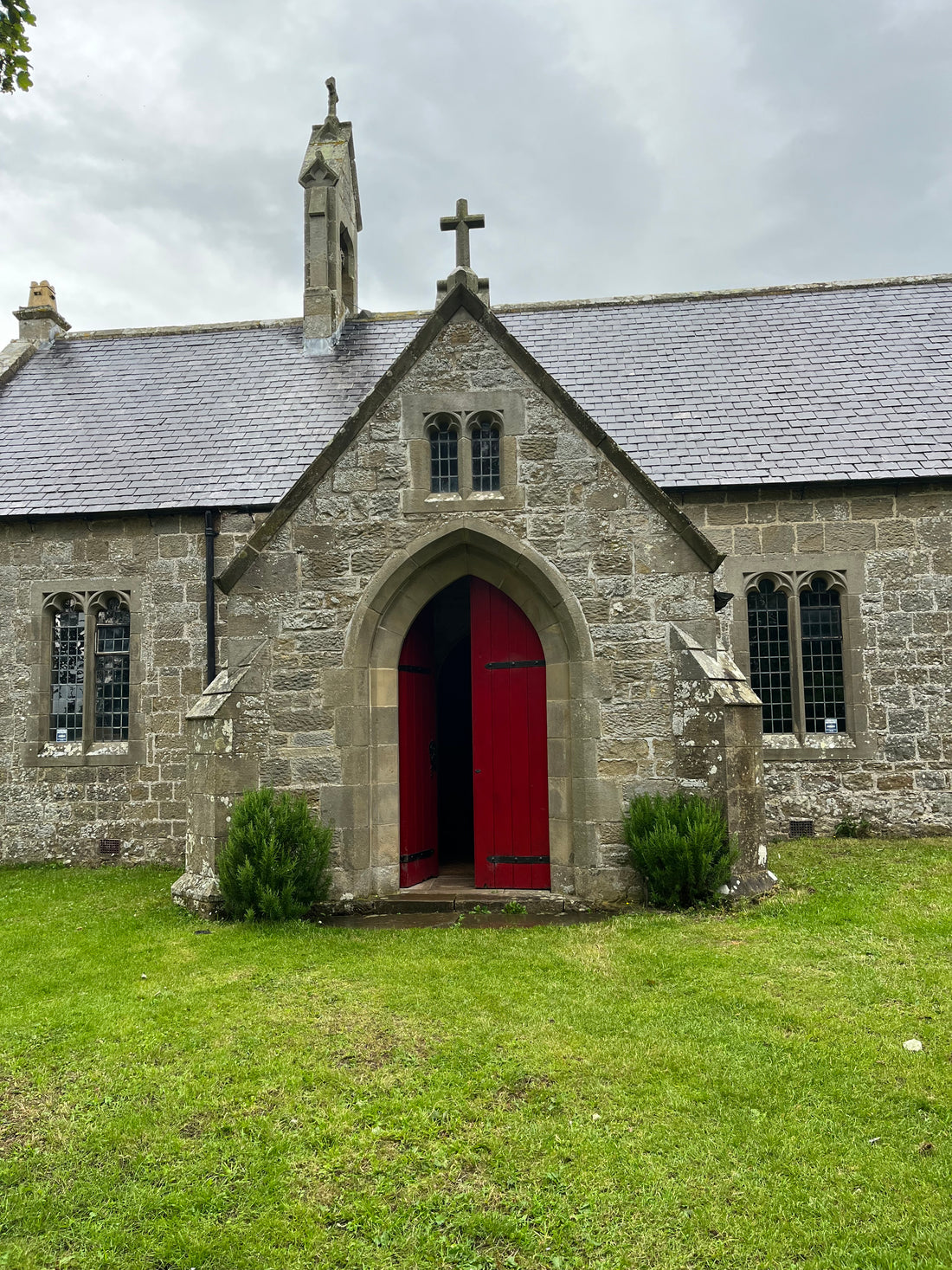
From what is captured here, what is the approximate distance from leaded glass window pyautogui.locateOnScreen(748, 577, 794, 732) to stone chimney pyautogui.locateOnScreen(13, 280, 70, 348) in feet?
46.3

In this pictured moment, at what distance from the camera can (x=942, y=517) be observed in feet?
39.0

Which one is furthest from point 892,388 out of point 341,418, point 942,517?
point 341,418

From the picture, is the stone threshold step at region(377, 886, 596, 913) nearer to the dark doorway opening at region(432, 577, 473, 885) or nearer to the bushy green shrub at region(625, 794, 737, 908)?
the bushy green shrub at region(625, 794, 737, 908)

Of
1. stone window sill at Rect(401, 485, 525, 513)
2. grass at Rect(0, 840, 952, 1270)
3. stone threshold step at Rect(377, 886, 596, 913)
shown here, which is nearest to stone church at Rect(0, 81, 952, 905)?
stone window sill at Rect(401, 485, 525, 513)

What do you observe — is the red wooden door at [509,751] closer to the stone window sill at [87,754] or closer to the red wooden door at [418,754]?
the red wooden door at [418,754]

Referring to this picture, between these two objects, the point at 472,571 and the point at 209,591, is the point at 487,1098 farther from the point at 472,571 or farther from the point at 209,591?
the point at 209,591

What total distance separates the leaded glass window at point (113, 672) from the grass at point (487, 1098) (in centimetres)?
553

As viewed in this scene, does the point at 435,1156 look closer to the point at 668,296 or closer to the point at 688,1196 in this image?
the point at 688,1196

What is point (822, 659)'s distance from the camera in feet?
39.6

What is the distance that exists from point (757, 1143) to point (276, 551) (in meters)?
6.53

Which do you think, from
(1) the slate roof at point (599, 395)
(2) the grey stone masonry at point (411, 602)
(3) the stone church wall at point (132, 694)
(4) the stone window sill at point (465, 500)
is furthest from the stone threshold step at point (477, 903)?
(1) the slate roof at point (599, 395)

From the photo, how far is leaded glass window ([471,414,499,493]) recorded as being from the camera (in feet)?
28.9

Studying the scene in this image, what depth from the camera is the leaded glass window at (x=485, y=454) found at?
880cm

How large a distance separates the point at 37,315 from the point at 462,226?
446 inches
